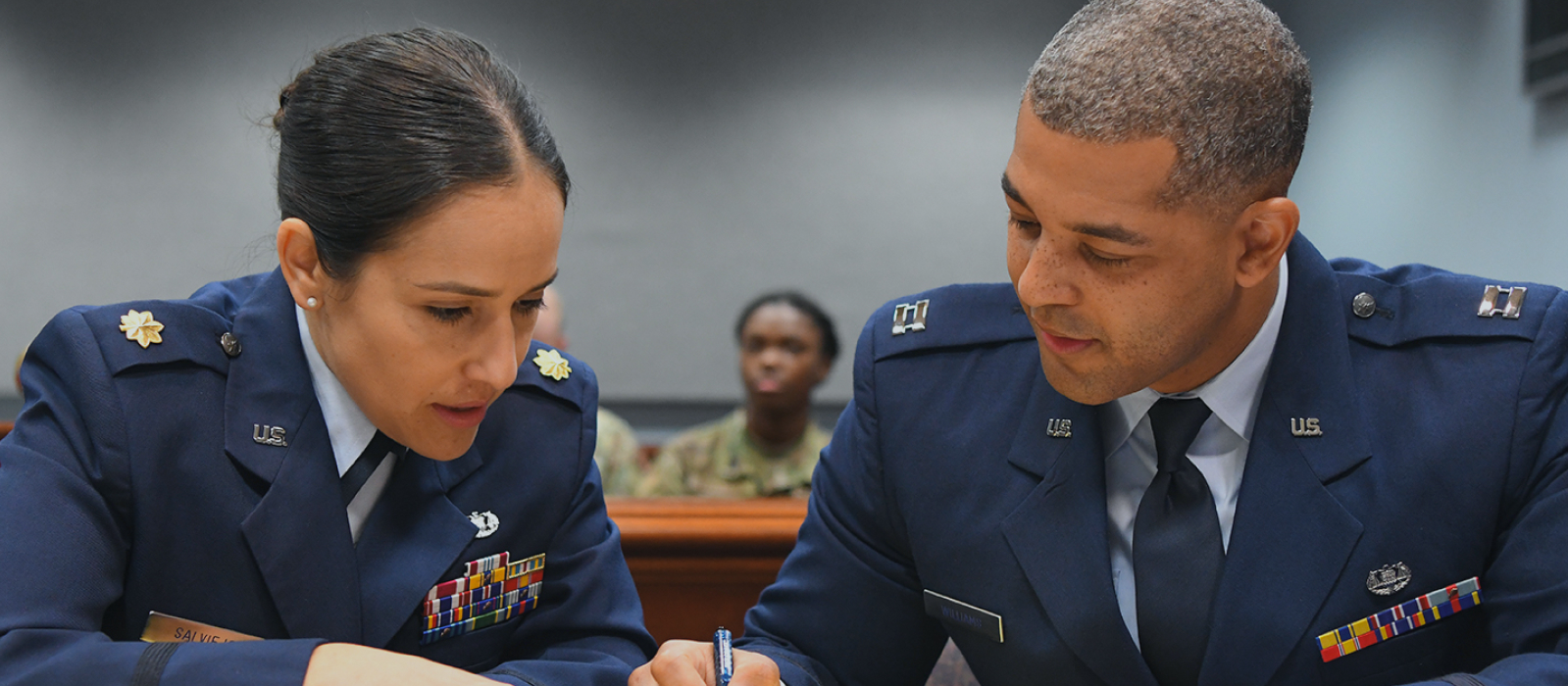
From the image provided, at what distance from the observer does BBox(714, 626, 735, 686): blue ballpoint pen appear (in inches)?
48.8

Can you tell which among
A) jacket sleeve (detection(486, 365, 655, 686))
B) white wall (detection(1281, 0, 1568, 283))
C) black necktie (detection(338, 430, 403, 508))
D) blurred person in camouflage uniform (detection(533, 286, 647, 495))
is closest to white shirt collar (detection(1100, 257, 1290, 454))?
jacket sleeve (detection(486, 365, 655, 686))

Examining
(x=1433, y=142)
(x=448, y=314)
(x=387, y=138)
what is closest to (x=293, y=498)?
(x=448, y=314)

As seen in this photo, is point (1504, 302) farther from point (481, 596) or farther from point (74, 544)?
point (74, 544)

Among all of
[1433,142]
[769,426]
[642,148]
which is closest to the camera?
[769,426]

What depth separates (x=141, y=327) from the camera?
1.20m

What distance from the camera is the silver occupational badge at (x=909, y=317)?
1494mm

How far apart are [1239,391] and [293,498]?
3.37 feet

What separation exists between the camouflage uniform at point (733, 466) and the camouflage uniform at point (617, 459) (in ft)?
0.20

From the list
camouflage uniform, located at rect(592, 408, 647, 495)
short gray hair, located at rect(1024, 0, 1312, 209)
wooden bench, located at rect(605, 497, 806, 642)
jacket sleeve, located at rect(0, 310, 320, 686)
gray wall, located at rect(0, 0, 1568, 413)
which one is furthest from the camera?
gray wall, located at rect(0, 0, 1568, 413)

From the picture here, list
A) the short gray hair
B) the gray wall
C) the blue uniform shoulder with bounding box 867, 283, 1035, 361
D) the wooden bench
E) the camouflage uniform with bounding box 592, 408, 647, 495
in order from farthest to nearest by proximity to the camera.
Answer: the gray wall → the camouflage uniform with bounding box 592, 408, 647, 495 → the wooden bench → the blue uniform shoulder with bounding box 867, 283, 1035, 361 → the short gray hair

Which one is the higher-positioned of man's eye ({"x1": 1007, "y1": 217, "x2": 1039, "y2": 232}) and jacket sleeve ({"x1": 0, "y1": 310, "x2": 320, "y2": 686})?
man's eye ({"x1": 1007, "y1": 217, "x2": 1039, "y2": 232})

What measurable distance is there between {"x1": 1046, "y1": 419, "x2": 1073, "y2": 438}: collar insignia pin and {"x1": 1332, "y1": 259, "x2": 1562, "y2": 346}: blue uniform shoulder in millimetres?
328

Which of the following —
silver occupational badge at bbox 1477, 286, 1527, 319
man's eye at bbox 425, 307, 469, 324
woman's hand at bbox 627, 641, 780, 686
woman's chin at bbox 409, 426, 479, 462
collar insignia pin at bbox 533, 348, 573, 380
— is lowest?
woman's hand at bbox 627, 641, 780, 686

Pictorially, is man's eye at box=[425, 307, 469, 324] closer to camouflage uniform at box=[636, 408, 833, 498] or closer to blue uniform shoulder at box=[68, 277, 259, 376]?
blue uniform shoulder at box=[68, 277, 259, 376]
